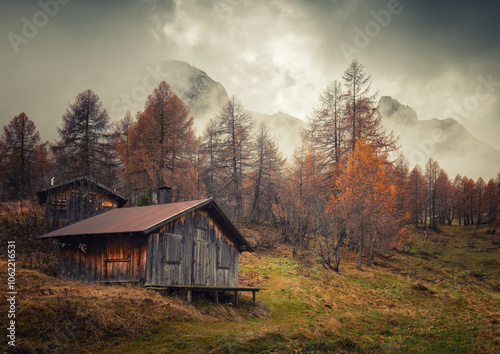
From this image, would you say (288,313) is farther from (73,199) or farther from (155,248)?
(73,199)

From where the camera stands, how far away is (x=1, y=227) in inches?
970

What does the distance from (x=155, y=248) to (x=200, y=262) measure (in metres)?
3.38

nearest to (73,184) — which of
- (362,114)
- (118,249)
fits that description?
(118,249)

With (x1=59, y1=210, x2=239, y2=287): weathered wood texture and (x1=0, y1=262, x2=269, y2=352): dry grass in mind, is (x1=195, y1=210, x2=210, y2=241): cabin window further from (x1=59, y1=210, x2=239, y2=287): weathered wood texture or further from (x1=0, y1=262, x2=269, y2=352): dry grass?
(x1=0, y1=262, x2=269, y2=352): dry grass

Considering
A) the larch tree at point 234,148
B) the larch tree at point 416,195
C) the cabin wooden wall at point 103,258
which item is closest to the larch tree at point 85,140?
the larch tree at point 234,148

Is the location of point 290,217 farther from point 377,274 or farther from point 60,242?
point 60,242

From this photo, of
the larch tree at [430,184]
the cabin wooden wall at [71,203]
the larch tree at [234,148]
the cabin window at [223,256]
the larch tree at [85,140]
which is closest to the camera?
the cabin window at [223,256]

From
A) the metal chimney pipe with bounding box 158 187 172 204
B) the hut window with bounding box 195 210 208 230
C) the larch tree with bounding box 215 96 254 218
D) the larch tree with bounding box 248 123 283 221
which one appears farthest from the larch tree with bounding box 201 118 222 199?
the hut window with bounding box 195 210 208 230

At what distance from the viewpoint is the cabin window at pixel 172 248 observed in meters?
15.8

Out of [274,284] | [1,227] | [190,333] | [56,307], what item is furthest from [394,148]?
[1,227]

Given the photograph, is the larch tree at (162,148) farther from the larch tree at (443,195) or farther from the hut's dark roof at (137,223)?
the larch tree at (443,195)

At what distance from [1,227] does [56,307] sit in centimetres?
2132

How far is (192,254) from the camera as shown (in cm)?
1739

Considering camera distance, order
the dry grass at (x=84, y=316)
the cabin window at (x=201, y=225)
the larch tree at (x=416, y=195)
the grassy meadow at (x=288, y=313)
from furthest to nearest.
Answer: the larch tree at (x=416, y=195)
the cabin window at (x=201, y=225)
the grassy meadow at (x=288, y=313)
the dry grass at (x=84, y=316)
